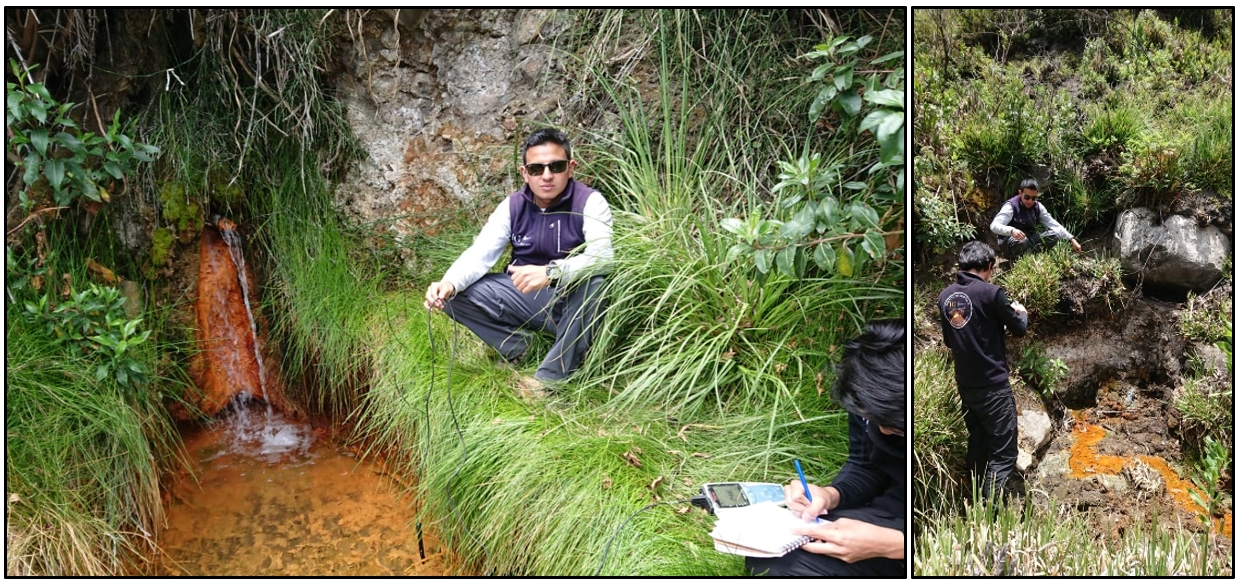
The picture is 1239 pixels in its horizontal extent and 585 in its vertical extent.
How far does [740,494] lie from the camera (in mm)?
1722

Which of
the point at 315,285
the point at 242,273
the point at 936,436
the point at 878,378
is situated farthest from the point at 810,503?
the point at 242,273

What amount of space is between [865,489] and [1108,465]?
58 cm

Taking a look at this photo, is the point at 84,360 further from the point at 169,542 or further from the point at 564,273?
the point at 564,273

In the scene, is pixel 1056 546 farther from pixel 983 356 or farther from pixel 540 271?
pixel 540 271

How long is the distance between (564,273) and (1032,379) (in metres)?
1.57

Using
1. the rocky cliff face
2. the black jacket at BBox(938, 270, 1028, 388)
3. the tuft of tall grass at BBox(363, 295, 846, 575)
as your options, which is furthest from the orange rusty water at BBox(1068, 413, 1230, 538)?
the rocky cliff face

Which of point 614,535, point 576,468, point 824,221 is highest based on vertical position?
point 824,221

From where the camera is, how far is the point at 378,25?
11.2 feet

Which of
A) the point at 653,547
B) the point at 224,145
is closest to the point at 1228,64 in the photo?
the point at 653,547

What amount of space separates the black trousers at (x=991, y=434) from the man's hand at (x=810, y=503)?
43cm

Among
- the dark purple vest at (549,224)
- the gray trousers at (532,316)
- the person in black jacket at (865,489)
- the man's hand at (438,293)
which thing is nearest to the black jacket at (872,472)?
the person in black jacket at (865,489)

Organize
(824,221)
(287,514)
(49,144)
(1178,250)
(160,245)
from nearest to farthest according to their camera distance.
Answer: (1178,250) < (824,221) < (49,144) < (287,514) < (160,245)

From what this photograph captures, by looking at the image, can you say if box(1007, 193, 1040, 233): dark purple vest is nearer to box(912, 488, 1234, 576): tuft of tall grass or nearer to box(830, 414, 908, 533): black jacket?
box(912, 488, 1234, 576): tuft of tall grass

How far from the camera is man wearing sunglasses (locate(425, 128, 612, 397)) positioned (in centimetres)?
256
